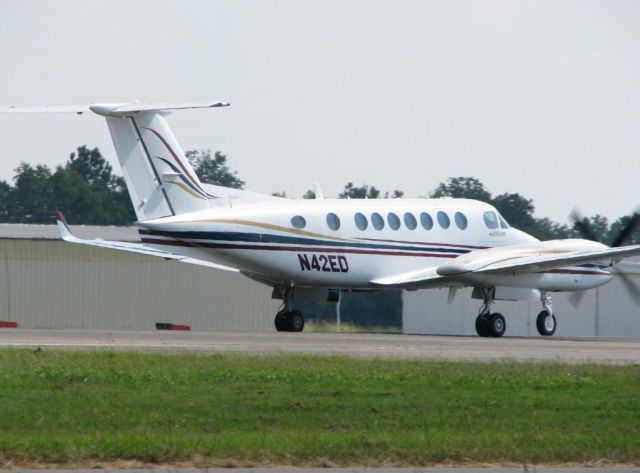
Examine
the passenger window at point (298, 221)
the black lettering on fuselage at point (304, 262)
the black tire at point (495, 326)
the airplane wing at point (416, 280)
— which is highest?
the passenger window at point (298, 221)

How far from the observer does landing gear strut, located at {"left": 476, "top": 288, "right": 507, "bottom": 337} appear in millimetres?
38406

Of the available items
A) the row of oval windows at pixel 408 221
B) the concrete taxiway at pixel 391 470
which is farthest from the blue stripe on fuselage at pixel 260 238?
the concrete taxiway at pixel 391 470

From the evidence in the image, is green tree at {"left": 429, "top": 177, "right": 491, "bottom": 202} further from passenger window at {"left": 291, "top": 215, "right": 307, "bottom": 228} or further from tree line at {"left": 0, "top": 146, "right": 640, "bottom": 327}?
passenger window at {"left": 291, "top": 215, "right": 307, "bottom": 228}

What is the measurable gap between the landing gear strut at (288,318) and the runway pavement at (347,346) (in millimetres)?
3287

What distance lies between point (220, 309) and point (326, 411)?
36.8 metres

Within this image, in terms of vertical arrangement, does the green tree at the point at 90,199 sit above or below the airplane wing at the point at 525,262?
above

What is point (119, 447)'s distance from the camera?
14.3m

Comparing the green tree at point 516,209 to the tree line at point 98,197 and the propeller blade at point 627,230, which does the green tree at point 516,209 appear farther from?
the propeller blade at point 627,230

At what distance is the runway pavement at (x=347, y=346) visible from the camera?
90.0 ft

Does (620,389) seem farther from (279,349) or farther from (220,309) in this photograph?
(220,309)

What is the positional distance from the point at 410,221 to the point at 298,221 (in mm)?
3796

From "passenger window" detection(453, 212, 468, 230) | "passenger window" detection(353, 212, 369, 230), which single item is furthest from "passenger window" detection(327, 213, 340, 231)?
"passenger window" detection(453, 212, 468, 230)

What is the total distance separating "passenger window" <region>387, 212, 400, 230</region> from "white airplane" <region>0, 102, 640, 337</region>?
0.03 metres

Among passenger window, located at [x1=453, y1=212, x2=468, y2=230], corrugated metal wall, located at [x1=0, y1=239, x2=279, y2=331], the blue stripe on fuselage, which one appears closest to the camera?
the blue stripe on fuselage
